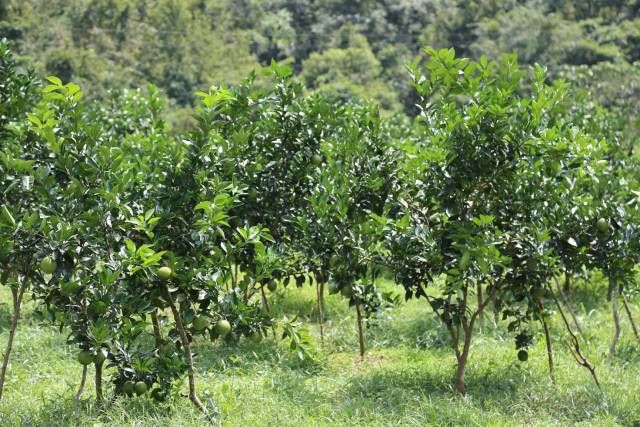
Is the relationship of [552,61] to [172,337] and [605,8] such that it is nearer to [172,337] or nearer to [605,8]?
[605,8]

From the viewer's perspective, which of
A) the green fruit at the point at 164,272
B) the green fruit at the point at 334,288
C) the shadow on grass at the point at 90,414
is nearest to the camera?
the green fruit at the point at 164,272

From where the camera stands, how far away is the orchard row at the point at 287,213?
3.90 m

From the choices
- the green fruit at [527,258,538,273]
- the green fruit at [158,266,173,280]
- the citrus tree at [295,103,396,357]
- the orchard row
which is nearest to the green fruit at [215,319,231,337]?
the orchard row

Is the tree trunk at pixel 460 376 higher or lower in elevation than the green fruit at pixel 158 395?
lower

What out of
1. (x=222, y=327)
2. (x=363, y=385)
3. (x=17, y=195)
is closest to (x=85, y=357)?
(x=222, y=327)

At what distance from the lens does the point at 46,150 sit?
18.1ft

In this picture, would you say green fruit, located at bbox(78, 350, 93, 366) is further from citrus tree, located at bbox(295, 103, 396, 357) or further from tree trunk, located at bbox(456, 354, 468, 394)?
tree trunk, located at bbox(456, 354, 468, 394)

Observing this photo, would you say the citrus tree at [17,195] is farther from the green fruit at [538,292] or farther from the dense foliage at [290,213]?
the green fruit at [538,292]

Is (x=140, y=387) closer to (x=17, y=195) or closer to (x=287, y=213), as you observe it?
(x=17, y=195)

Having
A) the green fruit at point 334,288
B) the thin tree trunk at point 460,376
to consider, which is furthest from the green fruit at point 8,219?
the thin tree trunk at point 460,376

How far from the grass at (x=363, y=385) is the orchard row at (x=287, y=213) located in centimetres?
24

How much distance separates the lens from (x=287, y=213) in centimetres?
620

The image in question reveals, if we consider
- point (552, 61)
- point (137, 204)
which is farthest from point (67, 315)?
point (552, 61)

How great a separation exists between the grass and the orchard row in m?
0.24
